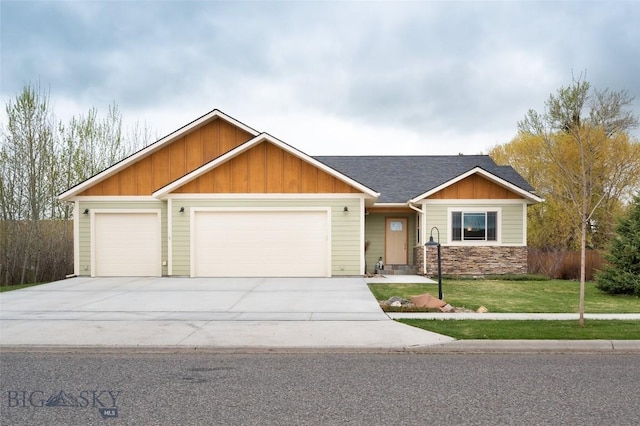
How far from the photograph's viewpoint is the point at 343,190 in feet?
59.0

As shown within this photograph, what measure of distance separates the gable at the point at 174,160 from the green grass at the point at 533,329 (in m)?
12.8

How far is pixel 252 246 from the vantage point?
59.0 feet

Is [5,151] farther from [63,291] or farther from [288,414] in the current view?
[288,414]

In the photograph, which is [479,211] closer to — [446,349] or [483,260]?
[483,260]

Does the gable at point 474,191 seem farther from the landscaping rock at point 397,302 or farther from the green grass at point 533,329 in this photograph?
the green grass at point 533,329

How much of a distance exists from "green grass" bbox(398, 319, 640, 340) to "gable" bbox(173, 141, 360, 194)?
903 centimetres

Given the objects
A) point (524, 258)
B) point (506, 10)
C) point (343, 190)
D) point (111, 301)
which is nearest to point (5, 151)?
point (111, 301)

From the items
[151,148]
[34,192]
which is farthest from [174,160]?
[34,192]

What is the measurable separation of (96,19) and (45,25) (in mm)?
1481

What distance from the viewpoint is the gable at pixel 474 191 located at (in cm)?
1945

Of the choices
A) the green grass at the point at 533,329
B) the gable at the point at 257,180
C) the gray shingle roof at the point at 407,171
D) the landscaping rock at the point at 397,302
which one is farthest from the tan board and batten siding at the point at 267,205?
the green grass at the point at 533,329

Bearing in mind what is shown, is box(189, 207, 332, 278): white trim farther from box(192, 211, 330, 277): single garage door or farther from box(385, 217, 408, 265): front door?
box(385, 217, 408, 265): front door

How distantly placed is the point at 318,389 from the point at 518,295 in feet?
33.6

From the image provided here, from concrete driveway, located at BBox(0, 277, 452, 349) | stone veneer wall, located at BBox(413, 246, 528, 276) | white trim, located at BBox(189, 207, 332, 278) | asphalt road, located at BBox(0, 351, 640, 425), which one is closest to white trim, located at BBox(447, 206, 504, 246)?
stone veneer wall, located at BBox(413, 246, 528, 276)
